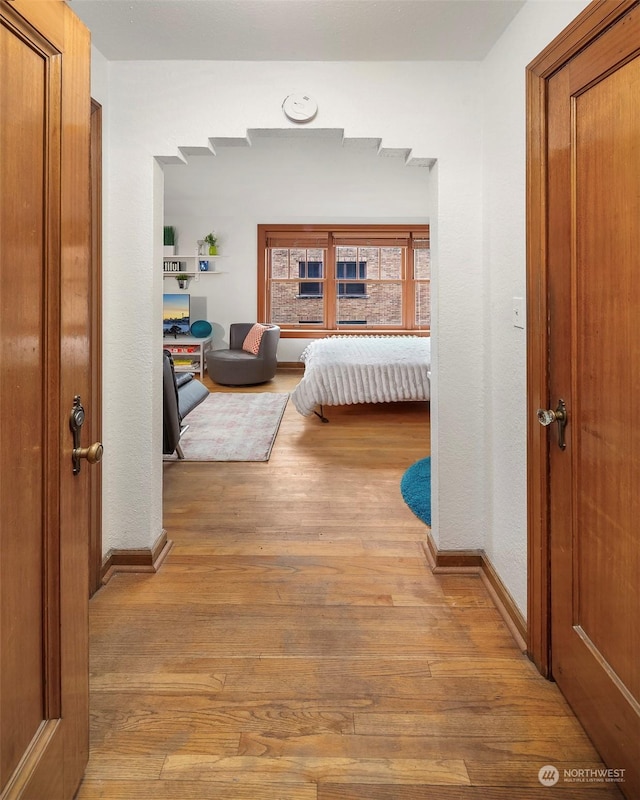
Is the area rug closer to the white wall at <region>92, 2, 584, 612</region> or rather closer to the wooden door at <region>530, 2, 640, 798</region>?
the white wall at <region>92, 2, 584, 612</region>

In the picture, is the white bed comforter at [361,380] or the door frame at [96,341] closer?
the door frame at [96,341]

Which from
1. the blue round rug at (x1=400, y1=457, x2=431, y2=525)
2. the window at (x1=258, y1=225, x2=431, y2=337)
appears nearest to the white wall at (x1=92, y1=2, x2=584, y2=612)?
the blue round rug at (x1=400, y1=457, x2=431, y2=525)

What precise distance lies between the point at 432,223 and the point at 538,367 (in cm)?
98

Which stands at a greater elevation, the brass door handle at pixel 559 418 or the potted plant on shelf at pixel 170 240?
the potted plant on shelf at pixel 170 240

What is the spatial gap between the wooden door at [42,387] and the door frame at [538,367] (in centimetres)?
127

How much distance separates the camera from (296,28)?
193 cm

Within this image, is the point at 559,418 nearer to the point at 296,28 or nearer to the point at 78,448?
the point at 78,448

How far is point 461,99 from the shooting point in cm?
221

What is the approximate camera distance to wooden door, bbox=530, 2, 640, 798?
1.21 meters

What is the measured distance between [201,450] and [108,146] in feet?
8.31

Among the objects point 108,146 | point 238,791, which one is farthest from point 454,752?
point 108,146

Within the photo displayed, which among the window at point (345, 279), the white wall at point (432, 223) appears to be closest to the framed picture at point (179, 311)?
the window at point (345, 279)

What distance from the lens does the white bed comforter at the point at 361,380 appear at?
16.4 ft

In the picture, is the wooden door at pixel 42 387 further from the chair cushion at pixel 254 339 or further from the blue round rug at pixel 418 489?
the chair cushion at pixel 254 339
